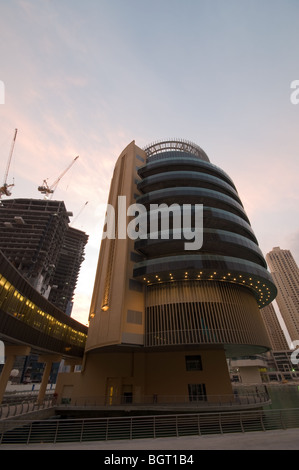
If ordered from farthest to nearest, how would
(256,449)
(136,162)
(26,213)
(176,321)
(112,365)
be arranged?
(26,213), (136,162), (112,365), (176,321), (256,449)

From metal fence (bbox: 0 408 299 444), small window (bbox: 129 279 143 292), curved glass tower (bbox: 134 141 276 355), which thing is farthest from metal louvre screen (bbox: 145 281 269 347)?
metal fence (bbox: 0 408 299 444)

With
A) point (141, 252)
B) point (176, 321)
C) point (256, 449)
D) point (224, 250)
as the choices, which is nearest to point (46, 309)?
point (141, 252)

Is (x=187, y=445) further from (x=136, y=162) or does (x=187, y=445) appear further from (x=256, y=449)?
(x=136, y=162)

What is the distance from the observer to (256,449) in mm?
9234

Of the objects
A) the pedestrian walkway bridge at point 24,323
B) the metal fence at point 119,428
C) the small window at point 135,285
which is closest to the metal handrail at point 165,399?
the metal fence at point 119,428

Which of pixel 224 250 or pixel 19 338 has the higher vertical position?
pixel 224 250

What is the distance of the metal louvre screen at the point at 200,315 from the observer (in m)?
29.2

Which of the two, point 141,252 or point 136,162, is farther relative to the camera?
point 136,162

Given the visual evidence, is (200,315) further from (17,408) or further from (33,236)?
(33,236)

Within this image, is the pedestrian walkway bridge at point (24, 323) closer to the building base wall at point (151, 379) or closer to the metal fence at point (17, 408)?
the metal fence at point (17, 408)

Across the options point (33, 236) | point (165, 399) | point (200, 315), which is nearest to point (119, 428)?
point (165, 399)

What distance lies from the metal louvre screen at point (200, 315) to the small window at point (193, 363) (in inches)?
257

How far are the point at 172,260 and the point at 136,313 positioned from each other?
940cm
